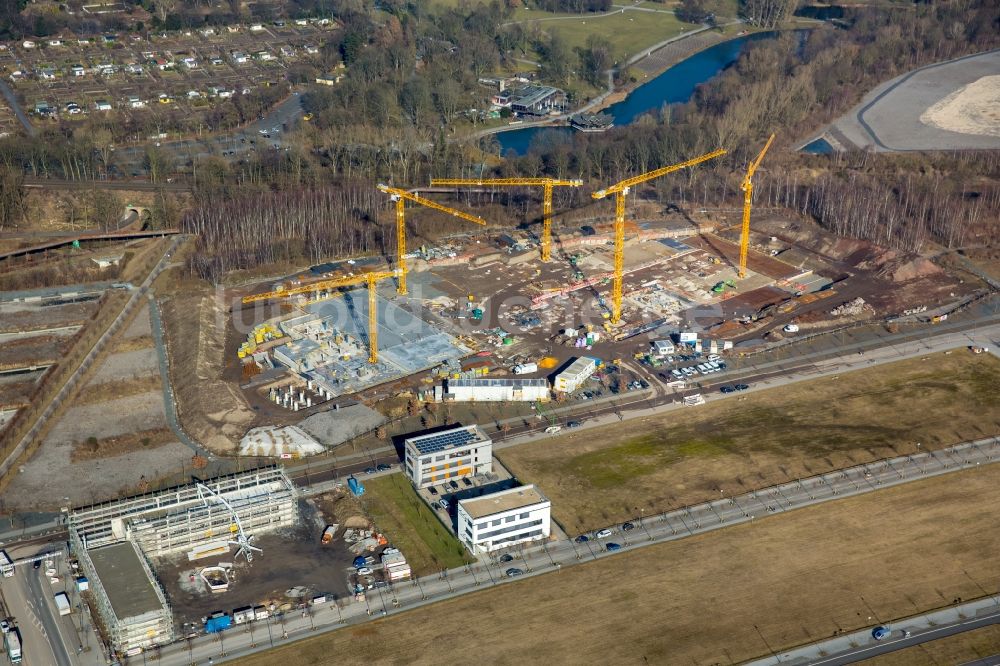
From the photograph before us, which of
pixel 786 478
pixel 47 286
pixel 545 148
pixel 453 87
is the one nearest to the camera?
pixel 786 478

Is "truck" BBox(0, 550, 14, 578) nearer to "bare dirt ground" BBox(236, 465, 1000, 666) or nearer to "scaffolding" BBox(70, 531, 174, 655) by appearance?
"scaffolding" BBox(70, 531, 174, 655)

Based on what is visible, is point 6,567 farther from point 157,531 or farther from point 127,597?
point 127,597

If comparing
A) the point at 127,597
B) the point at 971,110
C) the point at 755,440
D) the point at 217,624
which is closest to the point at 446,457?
the point at 217,624

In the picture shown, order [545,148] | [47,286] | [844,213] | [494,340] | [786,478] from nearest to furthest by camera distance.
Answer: [786,478] < [494,340] < [47,286] < [844,213] < [545,148]

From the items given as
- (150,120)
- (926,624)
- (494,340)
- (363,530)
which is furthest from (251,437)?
(150,120)

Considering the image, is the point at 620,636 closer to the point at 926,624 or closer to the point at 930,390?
the point at 926,624

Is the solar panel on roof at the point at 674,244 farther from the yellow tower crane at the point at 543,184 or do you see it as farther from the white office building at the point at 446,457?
the white office building at the point at 446,457

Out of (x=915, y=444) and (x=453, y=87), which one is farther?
(x=453, y=87)
